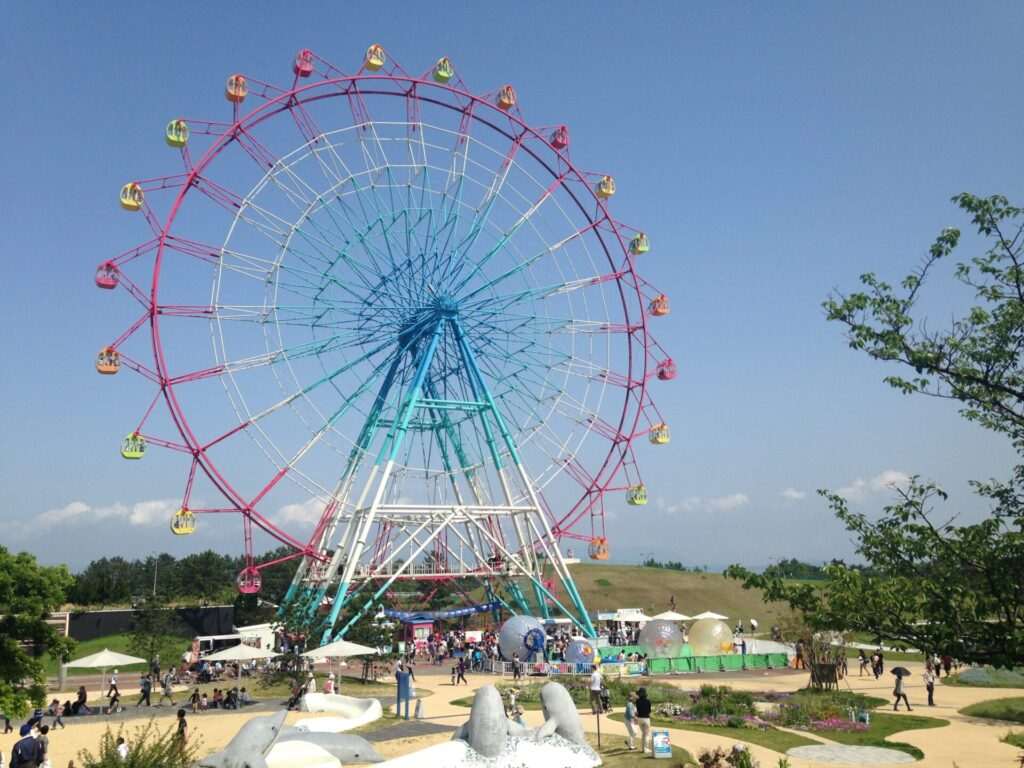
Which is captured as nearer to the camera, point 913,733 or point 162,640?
point 913,733

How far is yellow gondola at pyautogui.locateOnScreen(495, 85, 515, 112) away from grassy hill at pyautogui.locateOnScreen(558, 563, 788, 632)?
4275cm

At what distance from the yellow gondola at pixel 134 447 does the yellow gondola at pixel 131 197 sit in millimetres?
8059

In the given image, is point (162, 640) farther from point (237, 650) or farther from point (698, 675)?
point (698, 675)

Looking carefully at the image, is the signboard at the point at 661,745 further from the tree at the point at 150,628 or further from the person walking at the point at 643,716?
the tree at the point at 150,628

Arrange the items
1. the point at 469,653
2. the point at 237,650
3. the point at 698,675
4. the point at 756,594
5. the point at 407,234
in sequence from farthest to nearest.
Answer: the point at 756,594
the point at 469,653
the point at 407,234
the point at 698,675
the point at 237,650

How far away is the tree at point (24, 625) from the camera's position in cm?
1886

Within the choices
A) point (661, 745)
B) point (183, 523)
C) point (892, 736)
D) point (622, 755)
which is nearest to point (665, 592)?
point (183, 523)

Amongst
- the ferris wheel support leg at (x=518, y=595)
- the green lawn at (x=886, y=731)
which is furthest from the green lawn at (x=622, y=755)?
the ferris wheel support leg at (x=518, y=595)

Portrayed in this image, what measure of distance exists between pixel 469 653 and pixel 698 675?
453 inches

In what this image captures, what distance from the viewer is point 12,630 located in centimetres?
1902

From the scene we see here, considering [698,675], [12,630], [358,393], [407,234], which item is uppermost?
[407,234]

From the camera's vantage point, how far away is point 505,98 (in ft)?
131

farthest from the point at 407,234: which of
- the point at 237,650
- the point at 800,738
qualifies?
the point at 800,738

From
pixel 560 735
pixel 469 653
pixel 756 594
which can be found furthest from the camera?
pixel 756 594
